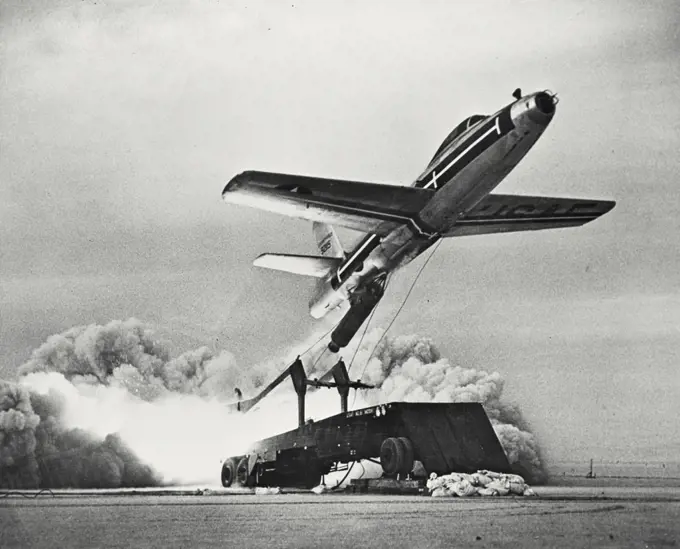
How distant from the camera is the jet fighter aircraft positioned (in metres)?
18.1

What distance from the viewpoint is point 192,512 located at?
1692 cm

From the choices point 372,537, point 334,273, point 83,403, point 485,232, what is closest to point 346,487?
point 334,273

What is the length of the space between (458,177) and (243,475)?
1513cm

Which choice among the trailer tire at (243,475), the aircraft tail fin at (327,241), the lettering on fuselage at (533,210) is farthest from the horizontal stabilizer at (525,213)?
the trailer tire at (243,475)

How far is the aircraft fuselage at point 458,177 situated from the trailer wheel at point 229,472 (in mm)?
9314

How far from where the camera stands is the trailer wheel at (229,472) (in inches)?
1156

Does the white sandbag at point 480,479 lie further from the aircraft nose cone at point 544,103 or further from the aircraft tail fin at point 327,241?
the aircraft nose cone at point 544,103

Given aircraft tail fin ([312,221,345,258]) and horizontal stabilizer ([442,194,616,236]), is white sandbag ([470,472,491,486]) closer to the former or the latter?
horizontal stabilizer ([442,194,616,236])

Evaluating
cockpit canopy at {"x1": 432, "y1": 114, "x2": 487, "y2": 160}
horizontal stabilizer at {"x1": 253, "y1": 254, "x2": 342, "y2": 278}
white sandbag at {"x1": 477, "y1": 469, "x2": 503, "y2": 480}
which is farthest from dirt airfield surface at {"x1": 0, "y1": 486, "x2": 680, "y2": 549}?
cockpit canopy at {"x1": 432, "y1": 114, "x2": 487, "y2": 160}

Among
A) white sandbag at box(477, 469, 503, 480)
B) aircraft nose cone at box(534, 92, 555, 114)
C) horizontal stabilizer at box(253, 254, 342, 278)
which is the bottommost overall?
white sandbag at box(477, 469, 503, 480)

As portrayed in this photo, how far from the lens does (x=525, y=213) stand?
939 inches

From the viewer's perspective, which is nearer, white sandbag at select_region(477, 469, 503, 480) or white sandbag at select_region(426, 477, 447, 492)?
white sandbag at select_region(426, 477, 447, 492)

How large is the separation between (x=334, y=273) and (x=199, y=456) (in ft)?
44.4

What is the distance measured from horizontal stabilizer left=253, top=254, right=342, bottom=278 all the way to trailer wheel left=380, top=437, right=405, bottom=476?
265 inches
